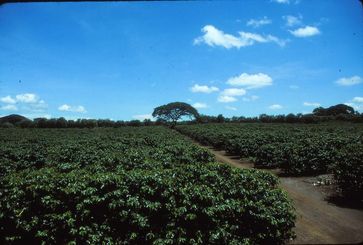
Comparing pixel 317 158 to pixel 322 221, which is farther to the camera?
pixel 317 158

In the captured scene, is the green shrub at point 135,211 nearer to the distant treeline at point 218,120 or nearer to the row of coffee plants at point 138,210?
the row of coffee plants at point 138,210

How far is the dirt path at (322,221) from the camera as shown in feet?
29.9

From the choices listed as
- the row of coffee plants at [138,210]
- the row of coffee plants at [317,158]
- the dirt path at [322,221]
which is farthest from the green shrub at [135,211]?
the row of coffee plants at [317,158]

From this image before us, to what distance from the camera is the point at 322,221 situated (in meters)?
10.6

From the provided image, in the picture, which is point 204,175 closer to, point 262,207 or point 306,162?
point 262,207

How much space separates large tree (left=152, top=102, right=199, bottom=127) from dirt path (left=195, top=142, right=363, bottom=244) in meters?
83.5

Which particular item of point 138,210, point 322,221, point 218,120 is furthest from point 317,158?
point 218,120

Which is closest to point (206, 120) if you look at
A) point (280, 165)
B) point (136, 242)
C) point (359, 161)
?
point (280, 165)

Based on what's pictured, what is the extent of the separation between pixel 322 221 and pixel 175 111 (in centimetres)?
8793

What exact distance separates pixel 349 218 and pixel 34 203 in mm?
10022

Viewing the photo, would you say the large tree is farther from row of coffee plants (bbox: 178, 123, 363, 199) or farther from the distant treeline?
Result: row of coffee plants (bbox: 178, 123, 363, 199)

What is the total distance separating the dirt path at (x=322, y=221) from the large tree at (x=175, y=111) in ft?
274

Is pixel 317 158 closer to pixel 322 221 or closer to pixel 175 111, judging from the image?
pixel 322 221

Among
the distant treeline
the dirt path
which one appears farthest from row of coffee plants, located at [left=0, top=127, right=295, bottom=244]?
the distant treeline
